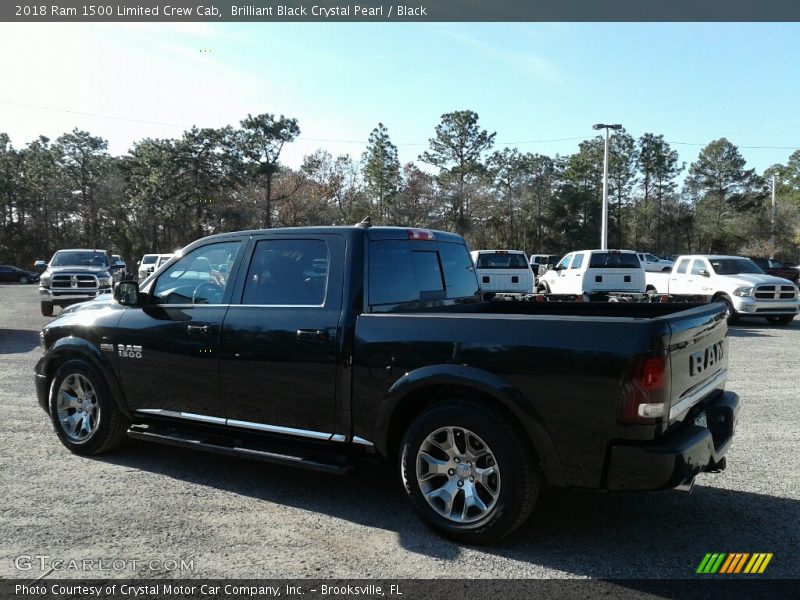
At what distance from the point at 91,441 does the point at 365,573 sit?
3.15m

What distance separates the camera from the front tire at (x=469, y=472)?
3.63 m

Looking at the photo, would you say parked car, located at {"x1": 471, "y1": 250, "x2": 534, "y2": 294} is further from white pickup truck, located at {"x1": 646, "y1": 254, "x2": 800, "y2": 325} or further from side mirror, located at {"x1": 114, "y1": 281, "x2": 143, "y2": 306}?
side mirror, located at {"x1": 114, "y1": 281, "x2": 143, "y2": 306}

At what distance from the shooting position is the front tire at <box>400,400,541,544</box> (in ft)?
11.9

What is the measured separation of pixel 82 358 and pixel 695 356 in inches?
187

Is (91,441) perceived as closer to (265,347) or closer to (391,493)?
(265,347)

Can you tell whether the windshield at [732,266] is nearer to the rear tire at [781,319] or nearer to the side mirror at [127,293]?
the rear tire at [781,319]

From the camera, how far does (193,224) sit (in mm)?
61688

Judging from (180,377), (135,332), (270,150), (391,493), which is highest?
(270,150)

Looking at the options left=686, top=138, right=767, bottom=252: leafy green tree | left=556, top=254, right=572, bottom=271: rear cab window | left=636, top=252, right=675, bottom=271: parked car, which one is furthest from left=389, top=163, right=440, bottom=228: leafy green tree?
left=556, top=254, right=572, bottom=271: rear cab window

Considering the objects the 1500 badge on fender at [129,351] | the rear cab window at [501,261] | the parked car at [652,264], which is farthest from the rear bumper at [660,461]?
the parked car at [652,264]

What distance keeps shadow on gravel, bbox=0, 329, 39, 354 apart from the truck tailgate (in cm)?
1155

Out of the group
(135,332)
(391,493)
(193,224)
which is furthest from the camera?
(193,224)

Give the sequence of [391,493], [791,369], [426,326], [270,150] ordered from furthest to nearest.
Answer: [270,150] → [791,369] → [391,493] → [426,326]

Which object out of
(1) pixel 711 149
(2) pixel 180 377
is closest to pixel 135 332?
(2) pixel 180 377
